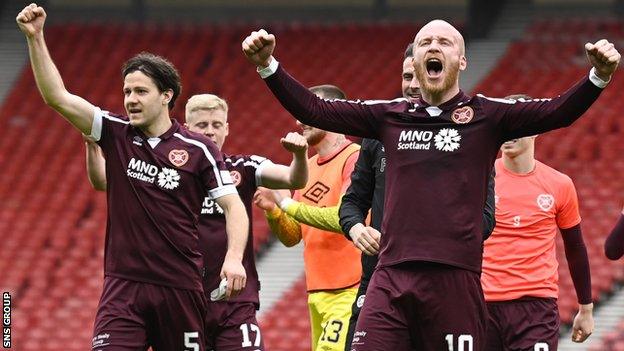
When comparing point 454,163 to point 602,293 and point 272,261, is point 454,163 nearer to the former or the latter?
point 602,293

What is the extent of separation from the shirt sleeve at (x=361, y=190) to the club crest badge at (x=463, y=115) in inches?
38.7

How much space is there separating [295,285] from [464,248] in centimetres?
1154

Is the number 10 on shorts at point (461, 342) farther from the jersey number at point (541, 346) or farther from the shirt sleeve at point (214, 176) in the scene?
the jersey number at point (541, 346)

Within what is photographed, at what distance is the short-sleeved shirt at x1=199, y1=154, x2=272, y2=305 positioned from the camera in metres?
7.88

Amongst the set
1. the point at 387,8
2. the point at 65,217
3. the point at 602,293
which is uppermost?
the point at 387,8

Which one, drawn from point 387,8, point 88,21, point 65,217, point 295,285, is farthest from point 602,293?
point 88,21

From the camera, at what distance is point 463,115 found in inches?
252

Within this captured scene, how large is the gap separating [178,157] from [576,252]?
2747 mm

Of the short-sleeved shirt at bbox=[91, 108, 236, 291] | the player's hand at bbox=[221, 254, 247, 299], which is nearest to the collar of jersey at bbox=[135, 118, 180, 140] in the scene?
the short-sleeved shirt at bbox=[91, 108, 236, 291]

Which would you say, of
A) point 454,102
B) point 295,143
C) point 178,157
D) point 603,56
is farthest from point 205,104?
point 603,56

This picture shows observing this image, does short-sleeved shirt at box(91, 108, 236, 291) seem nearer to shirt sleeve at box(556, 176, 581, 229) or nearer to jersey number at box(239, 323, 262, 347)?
jersey number at box(239, 323, 262, 347)

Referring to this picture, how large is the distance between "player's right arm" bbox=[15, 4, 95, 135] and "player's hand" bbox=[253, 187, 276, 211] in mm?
1484

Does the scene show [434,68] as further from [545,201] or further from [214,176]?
[545,201]

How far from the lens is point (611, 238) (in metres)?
7.23
